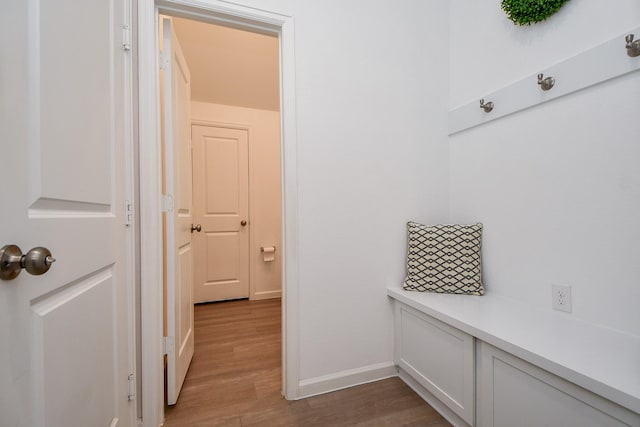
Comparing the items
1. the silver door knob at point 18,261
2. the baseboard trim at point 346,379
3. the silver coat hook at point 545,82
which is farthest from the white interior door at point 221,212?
the silver coat hook at point 545,82

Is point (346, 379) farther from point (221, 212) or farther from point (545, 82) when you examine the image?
point (221, 212)

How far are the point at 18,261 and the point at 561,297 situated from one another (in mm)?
1829

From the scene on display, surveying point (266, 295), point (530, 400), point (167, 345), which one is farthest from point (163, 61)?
point (266, 295)

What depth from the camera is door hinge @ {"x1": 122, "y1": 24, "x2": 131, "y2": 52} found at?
110 centimetres

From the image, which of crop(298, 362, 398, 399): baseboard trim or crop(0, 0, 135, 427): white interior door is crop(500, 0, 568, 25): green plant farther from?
crop(298, 362, 398, 399): baseboard trim

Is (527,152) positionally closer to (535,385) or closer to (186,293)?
(535,385)

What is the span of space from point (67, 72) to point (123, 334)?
3.05ft

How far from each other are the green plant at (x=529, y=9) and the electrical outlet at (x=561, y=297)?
1.27m

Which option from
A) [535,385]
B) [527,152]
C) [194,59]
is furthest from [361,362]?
[194,59]

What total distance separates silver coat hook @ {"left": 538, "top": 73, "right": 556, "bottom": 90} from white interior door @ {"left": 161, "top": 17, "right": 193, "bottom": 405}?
1.82m

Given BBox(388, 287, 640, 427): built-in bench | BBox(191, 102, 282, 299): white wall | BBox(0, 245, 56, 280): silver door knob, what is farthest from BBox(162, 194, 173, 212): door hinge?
BBox(191, 102, 282, 299): white wall

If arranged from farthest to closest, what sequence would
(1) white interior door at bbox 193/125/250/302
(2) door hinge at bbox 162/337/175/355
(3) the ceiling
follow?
(1) white interior door at bbox 193/125/250/302 < (3) the ceiling < (2) door hinge at bbox 162/337/175/355

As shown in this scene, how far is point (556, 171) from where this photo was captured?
48.6 inches

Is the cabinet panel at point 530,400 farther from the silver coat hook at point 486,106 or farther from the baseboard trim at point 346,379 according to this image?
the silver coat hook at point 486,106
